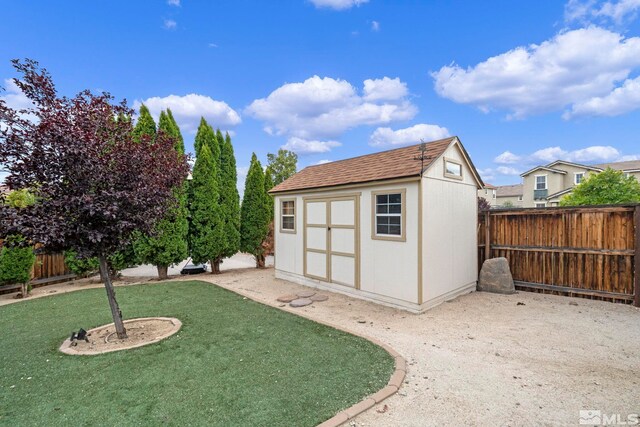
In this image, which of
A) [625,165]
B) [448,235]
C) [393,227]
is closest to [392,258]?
[393,227]

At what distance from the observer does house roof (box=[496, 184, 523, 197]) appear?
3666cm

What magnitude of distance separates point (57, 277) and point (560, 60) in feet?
58.4

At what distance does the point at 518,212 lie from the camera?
800 cm

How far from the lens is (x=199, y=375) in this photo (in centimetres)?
348

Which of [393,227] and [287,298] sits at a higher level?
[393,227]

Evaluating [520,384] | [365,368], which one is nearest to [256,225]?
[365,368]

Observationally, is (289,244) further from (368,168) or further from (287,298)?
(368,168)

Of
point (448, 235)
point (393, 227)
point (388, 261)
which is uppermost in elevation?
point (393, 227)

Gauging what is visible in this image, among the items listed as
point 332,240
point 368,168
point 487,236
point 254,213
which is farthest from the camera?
point 254,213

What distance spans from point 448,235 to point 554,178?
27.7 m

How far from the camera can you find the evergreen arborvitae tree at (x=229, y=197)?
11078mm

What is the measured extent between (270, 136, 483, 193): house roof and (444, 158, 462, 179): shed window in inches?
15.0
